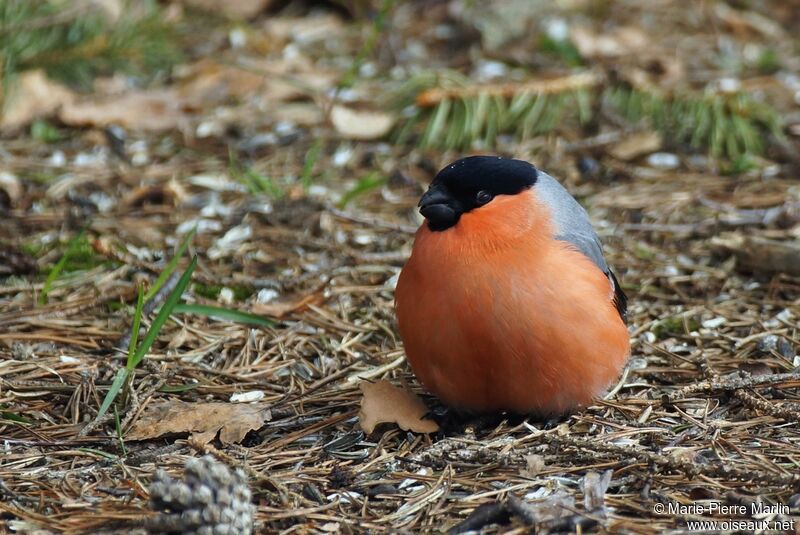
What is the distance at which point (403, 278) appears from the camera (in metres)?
3.64

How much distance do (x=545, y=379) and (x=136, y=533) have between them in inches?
56.5

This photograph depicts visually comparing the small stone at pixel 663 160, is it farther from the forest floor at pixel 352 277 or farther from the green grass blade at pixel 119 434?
the green grass blade at pixel 119 434

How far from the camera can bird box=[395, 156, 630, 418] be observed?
3412 mm

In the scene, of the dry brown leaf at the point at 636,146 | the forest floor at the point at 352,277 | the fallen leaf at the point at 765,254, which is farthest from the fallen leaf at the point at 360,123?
the fallen leaf at the point at 765,254

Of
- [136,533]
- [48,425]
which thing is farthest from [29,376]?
[136,533]

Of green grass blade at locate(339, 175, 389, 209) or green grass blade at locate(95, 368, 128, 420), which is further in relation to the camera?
green grass blade at locate(339, 175, 389, 209)

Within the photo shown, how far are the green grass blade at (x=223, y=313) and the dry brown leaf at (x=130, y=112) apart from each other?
9.53 feet

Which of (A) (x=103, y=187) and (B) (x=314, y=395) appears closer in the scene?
(B) (x=314, y=395)

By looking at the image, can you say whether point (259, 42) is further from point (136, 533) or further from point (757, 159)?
point (136, 533)

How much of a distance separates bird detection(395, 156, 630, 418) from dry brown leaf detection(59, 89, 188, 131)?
11.7 ft

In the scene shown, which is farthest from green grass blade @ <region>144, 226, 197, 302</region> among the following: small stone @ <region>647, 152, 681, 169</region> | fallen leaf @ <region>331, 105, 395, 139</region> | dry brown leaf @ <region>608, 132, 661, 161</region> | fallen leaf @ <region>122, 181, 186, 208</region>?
small stone @ <region>647, 152, 681, 169</region>

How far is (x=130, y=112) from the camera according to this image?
670cm

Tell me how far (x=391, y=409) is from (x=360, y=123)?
334cm

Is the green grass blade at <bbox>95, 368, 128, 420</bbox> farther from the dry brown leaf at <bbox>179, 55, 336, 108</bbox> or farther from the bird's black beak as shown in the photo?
the dry brown leaf at <bbox>179, 55, 336, 108</bbox>
